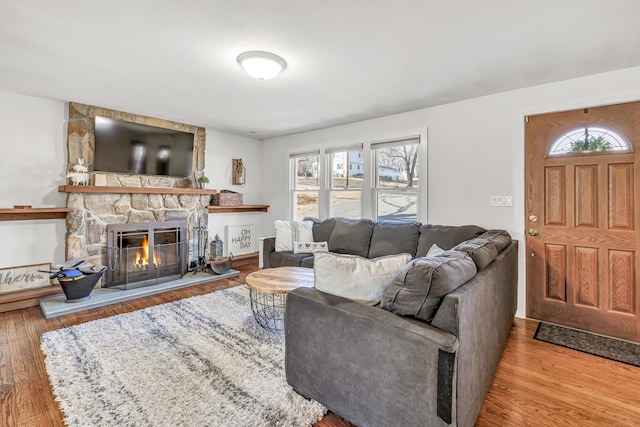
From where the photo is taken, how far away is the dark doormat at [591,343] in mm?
2320

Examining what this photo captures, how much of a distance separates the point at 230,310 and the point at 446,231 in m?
2.42

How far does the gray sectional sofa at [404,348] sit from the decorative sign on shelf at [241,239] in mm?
3707

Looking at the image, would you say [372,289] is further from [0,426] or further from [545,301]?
[545,301]

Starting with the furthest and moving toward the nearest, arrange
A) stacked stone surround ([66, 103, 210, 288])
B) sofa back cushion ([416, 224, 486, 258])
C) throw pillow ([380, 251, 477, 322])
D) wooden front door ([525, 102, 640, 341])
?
1. stacked stone surround ([66, 103, 210, 288])
2. sofa back cushion ([416, 224, 486, 258])
3. wooden front door ([525, 102, 640, 341])
4. throw pillow ([380, 251, 477, 322])

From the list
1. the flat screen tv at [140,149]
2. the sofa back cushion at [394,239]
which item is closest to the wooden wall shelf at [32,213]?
the flat screen tv at [140,149]

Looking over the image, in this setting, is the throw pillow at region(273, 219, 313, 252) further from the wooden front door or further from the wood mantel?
the wooden front door

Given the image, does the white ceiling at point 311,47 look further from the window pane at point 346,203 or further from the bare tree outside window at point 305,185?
the bare tree outside window at point 305,185

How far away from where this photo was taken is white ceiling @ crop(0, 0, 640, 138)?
1.78m

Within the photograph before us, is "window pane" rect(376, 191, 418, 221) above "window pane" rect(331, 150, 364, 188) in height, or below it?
below

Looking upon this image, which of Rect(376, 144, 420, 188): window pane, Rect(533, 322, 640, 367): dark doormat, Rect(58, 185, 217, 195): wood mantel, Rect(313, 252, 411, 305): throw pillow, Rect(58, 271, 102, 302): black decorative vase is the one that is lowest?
Rect(533, 322, 640, 367): dark doormat

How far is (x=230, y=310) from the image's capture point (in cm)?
313

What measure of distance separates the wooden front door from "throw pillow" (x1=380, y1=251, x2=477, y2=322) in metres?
2.05

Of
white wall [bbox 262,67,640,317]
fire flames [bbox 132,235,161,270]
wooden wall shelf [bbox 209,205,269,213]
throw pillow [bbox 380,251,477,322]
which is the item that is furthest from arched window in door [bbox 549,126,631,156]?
fire flames [bbox 132,235,161,270]

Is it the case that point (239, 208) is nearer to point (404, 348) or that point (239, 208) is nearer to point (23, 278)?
point (23, 278)
